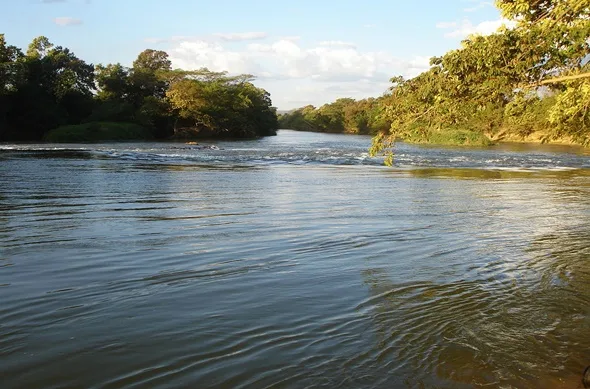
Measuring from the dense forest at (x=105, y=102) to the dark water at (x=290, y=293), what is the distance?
4567cm

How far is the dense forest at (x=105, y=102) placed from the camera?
2190 inches

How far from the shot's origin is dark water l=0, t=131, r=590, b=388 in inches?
187

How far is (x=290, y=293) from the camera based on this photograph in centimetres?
672

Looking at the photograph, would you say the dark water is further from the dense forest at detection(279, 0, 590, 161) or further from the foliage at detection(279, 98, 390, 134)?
the foliage at detection(279, 98, 390, 134)

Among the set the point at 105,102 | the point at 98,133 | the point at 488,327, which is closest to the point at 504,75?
the point at 488,327

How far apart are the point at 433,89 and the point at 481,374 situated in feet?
15.8

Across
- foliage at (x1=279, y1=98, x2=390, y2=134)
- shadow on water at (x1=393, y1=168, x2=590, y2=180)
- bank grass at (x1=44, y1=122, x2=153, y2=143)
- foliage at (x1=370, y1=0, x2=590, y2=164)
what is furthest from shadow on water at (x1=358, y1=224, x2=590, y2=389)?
foliage at (x1=279, y1=98, x2=390, y2=134)

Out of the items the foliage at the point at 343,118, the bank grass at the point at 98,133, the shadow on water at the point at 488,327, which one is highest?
the foliage at the point at 343,118

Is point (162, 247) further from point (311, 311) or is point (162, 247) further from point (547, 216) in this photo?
point (547, 216)

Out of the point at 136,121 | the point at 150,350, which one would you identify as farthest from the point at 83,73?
the point at 150,350

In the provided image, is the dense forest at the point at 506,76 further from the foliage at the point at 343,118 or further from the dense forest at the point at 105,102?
the foliage at the point at 343,118

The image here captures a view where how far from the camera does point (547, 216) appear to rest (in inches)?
516

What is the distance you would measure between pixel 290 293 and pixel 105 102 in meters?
68.3

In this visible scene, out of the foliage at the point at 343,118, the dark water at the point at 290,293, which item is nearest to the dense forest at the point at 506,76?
the dark water at the point at 290,293
